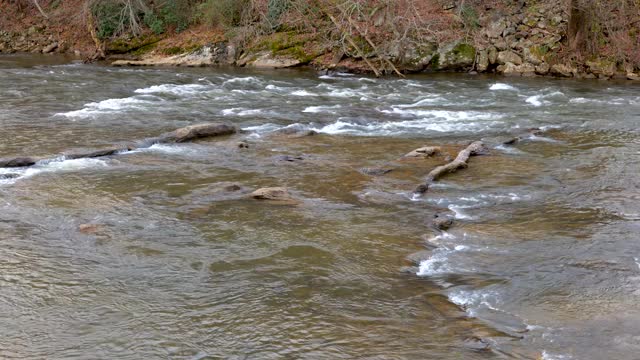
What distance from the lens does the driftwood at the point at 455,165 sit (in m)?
12.0

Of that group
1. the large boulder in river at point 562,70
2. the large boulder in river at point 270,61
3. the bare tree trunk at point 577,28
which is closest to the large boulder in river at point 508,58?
the large boulder in river at point 562,70

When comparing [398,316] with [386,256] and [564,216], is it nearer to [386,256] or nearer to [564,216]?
[386,256]

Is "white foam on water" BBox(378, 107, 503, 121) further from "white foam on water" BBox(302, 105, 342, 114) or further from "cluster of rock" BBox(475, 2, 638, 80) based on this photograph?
"cluster of rock" BBox(475, 2, 638, 80)

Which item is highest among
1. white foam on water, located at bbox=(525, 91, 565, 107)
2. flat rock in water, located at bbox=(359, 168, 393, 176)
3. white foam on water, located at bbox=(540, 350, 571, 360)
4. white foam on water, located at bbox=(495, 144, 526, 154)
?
white foam on water, located at bbox=(540, 350, 571, 360)

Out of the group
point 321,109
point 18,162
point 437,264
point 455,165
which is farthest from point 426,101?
point 437,264

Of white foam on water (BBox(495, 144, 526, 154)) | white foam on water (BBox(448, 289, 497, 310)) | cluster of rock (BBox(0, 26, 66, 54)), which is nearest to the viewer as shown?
white foam on water (BBox(448, 289, 497, 310))

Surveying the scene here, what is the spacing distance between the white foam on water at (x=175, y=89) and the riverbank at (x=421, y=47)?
238 inches

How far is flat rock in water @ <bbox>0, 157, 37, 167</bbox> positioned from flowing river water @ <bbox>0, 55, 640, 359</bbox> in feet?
0.60

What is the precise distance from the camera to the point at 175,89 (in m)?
23.4

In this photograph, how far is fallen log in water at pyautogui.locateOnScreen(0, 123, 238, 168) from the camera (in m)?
13.2

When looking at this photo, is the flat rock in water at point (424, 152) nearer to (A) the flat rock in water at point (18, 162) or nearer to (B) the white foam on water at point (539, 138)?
(B) the white foam on water at point (539, 138)

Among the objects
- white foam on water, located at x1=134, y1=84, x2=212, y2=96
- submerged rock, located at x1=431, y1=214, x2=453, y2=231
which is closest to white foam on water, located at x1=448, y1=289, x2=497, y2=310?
submerged rock, located at x1=431, y1=214, x2=453, y2=231

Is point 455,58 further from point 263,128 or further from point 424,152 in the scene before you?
point 424,152

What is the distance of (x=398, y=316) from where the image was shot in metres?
7.45
